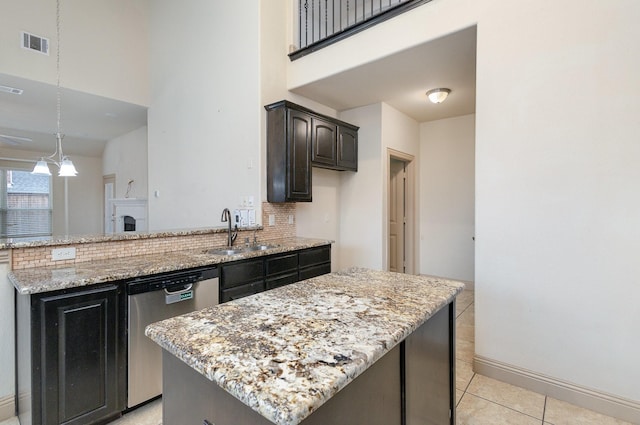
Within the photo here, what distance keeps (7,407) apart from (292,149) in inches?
116

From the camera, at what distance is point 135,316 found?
6.19ft

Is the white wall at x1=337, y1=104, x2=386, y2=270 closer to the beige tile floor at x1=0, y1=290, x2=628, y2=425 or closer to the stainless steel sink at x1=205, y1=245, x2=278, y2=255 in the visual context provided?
the stainless steel sink at x1=205, y1=245, x2=278, y2=255

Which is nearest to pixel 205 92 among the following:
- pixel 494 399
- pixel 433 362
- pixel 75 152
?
pixel 433 362

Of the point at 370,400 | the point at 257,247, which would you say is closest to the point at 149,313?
the point at 257,247

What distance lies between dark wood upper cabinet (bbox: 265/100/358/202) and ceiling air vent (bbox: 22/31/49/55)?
3263mm

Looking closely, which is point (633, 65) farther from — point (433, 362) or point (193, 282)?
point (193, 282)

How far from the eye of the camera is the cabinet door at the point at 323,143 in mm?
3621

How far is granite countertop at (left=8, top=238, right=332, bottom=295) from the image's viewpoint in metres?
1.59

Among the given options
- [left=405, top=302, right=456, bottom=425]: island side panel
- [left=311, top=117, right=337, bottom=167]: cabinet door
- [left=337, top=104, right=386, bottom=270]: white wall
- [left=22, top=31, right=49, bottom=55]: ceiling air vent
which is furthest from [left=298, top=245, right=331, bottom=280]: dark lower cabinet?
[left=22, top=31, right=49, bottom=55]: ceiling air vent

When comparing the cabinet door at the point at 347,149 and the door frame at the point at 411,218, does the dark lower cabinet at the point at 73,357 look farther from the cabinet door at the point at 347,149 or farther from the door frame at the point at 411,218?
the door frame at the point at 411,218

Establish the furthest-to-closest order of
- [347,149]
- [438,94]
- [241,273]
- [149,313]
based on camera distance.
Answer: [347,149] → [438,94] → [241,273] → [149,313]

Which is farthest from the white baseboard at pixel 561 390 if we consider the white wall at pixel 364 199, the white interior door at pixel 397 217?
the white interior door at pixel 397 217

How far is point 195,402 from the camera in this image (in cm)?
96

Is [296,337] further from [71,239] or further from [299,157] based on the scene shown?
[299,157]
